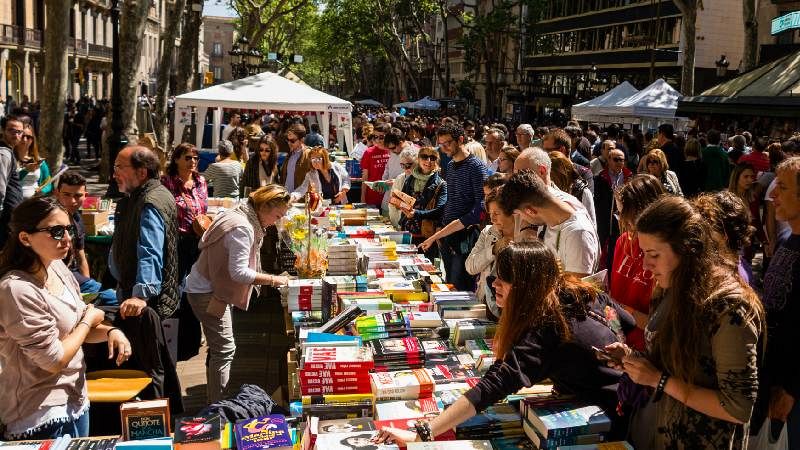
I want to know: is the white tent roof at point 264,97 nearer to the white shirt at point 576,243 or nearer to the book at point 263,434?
the white shirt at point 576,243

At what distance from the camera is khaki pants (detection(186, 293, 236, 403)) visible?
4.75 m

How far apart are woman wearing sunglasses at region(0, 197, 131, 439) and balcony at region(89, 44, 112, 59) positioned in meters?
52.3

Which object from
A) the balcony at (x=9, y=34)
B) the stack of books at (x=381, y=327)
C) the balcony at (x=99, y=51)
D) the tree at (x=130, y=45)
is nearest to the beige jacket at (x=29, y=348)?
the stack of books at (x=381, y=327)

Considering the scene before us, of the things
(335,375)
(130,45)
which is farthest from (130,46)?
(335,375)

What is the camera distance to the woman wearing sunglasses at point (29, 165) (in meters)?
6.86

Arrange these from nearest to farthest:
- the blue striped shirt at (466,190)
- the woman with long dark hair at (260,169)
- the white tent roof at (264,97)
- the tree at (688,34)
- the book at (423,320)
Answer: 1. the book at (423,320)
2. the blue striped shirt at (466,190)
3. the woman with long dark hair at (260,169)
4. the white tent roof at (264,97)
5. the tree at (688,34)

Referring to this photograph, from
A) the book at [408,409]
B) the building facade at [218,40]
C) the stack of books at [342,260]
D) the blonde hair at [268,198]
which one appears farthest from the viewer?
the building facade at [218,40]

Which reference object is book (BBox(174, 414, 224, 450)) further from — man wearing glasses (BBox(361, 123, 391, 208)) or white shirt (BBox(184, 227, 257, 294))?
man wearing glasses (BBox(361, 123, 391, 208))

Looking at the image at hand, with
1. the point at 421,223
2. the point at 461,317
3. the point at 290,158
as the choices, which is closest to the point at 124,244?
the point at 461,317

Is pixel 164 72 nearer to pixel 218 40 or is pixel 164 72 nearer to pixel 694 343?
pixel 694 343

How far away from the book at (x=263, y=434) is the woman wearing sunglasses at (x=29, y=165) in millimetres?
4890

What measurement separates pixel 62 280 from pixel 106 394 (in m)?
0.75

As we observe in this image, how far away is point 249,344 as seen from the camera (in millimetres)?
6766

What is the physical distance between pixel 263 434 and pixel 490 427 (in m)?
0.91
